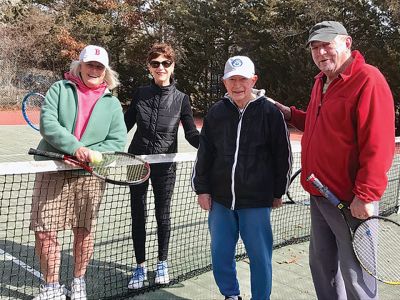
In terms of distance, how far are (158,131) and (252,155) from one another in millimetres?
921

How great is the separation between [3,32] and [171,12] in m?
9.04

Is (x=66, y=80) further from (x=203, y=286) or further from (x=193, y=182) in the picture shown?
(x=203, y=286)

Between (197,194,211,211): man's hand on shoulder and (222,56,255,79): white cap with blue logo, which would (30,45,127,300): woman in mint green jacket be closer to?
(197,194,211,211): man's hand on shoulder

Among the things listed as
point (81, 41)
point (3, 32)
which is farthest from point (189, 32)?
point (3, 32)

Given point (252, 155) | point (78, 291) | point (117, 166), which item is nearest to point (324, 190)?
point (252, 155)

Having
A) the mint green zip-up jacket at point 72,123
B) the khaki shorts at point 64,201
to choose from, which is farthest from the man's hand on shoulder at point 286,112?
the khaki shorts at point 64,201

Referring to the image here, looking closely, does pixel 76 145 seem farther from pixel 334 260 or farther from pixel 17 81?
pixel 17 81

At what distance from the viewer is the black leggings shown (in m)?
3.67

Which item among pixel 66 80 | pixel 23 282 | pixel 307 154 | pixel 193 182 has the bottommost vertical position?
pixel 23 282

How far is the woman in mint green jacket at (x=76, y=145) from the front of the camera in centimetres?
306

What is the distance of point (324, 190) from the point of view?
105 inches

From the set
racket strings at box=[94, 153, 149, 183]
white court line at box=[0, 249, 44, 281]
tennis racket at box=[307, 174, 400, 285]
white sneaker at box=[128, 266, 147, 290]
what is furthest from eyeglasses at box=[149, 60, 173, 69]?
white court line at box=[0, 249, 44, 281]

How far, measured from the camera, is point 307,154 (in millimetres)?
2811

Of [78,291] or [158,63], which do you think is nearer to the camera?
[78,291]
